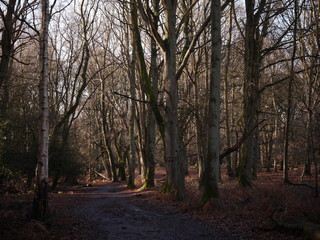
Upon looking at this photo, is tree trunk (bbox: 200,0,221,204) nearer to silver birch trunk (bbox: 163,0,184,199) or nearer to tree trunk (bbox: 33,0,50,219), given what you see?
silver birch trunk (bbox: 163,0,184,199)

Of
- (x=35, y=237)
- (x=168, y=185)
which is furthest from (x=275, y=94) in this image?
(x=35, y=237)

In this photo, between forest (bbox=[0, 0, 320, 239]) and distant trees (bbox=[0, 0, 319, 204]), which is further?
distant trees (bbox=[0, 0, 319, 204])

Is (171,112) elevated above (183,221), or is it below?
above

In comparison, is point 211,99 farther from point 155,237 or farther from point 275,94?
point 275,94

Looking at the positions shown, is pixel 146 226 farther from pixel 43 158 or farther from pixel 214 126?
pixel 214 126

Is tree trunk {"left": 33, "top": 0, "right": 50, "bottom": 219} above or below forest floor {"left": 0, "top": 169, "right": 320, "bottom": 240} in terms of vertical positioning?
above

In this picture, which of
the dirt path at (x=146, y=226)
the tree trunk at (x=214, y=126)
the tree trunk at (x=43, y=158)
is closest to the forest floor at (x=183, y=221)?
the dirt path at (x=146, y=226)

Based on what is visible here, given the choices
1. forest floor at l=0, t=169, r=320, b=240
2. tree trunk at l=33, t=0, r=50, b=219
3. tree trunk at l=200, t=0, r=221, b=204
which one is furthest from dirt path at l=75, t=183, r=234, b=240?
tree trunk at l=33, t=0, r=50, b=219

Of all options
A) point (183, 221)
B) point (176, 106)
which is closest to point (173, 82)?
point (176, 106)

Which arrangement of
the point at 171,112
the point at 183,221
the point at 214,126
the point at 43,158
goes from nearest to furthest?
the point at 43,158
the point at 183,221
the point at 214,126
the point at 171,112

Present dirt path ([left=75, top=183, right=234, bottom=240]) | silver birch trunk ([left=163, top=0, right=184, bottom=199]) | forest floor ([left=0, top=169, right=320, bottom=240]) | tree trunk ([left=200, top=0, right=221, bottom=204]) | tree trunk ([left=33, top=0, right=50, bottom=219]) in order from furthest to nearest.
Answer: silver birch trunk ([left=163, top=0, right=184, bottom=199]) → tree trunk ([left=200, top=0, right=221, bottom=204]) → tree trunk ([left=33, top=0, right=50, bottom=219]) → dirt path ([left=75, top=183, right=234, bottom=240]) → forest floor ([left=0, top=169, right=320, bottom=240])

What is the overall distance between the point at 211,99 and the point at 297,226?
5.13 meters

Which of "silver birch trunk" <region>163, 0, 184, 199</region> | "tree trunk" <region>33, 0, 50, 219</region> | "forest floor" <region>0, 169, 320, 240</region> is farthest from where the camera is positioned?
"silver birch trunk" <region>163, 0, 184, 199</region>

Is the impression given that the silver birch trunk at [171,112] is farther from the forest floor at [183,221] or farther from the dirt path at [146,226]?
the dirt path at [146,226]
